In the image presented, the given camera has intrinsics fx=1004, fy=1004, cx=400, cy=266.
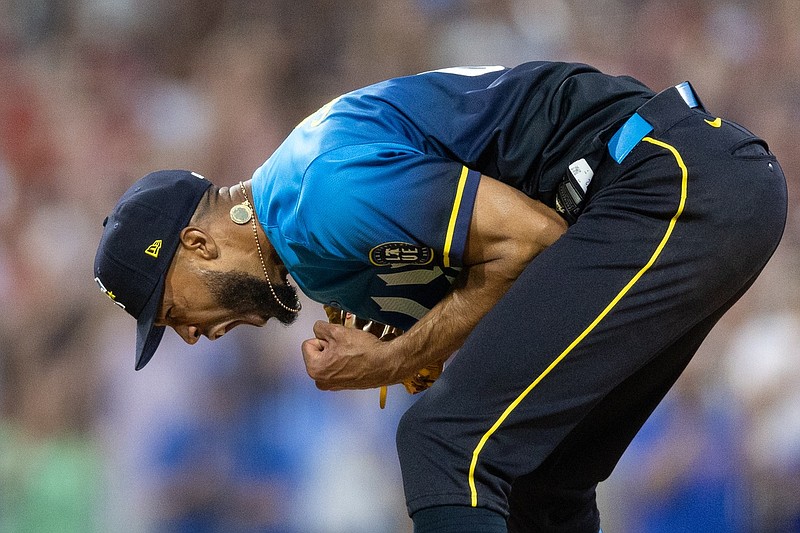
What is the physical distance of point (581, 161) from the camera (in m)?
2.13

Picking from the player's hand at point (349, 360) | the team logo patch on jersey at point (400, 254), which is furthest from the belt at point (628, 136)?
the player's hand at point (349, 360)

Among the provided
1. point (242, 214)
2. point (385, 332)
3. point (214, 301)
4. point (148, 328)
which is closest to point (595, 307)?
point (385, 332)

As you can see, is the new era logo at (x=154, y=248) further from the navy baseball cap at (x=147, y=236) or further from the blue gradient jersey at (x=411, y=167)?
the blue gradient jersey at (x=411, y=167)

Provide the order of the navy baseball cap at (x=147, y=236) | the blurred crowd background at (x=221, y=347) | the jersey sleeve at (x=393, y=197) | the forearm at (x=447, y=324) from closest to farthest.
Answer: the jersey sleeve at (x=393, y=197)
the forearm at (x=447, y=324)
the navy baseball cap at (x=147, y=236)
the blurred crowd background at (x=221, y=347)

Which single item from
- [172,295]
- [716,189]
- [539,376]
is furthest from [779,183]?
[172,295]

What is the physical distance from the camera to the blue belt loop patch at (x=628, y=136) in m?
2.09

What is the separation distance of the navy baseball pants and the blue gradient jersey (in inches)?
7.4

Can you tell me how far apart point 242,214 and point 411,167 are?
567 millimetres

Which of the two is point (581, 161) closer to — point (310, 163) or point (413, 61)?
point (310, 163)

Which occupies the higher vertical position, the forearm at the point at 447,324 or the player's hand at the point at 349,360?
the forearm at the point at 447,324

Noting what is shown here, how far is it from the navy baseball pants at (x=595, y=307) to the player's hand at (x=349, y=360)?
31cm

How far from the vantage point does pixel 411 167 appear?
2.09 meters

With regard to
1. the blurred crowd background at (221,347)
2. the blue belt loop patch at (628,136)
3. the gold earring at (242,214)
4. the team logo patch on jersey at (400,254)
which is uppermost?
the blue belt loop patch at (628,136)

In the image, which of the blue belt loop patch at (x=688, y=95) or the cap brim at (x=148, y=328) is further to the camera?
the cap brim at (x=148, y=328)
